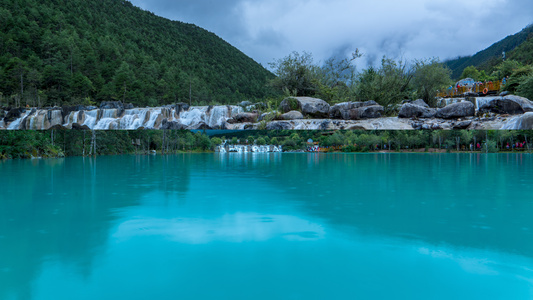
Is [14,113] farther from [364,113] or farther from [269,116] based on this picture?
[364,113]

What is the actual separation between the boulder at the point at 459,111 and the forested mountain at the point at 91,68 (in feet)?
24.1

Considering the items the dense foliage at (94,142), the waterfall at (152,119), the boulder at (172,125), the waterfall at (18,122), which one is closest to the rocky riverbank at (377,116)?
the boulder at (172,125)

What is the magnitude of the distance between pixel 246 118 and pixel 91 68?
761 inches

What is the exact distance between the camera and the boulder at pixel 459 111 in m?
8.91

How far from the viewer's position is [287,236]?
4.07 metres

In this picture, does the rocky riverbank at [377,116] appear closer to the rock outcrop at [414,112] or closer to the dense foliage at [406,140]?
the rock outcrop at [414,112]

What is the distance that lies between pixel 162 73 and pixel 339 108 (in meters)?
27.1

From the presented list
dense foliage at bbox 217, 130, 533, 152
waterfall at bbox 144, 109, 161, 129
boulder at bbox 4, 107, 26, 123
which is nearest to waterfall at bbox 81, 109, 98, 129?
waterfall at bbox 144, 109, 161, 129

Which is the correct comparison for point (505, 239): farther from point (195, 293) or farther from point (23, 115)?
Answer: point (23, 115)

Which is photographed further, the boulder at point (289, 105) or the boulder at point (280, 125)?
the boulder at point (289, 105)

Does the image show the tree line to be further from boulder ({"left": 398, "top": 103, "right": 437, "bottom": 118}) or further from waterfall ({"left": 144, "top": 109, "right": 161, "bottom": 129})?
boulder ({"left": 398, "top": 103, "right": 437, "bottom": 118})

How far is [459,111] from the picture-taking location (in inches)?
352

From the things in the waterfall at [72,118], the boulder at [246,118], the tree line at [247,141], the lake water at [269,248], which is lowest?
the lake water at [269,248]

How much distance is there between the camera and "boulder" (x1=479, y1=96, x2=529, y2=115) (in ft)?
28.3
